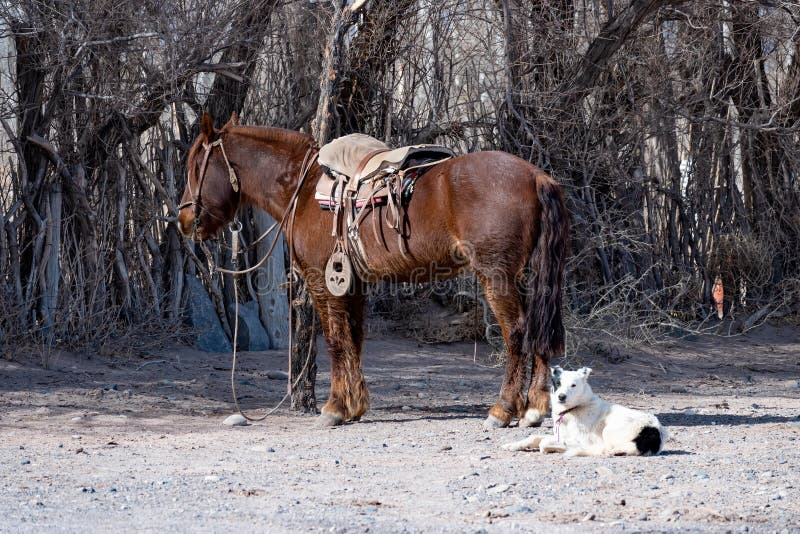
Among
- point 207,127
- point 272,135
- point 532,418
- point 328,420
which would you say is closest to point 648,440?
point 532,418

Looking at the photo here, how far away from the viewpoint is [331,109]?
7809 mm

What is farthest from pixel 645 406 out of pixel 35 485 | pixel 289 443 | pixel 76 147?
pixel 76 147

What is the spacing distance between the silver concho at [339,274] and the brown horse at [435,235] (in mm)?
107

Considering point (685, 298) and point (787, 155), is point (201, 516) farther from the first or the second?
point (787, 155)

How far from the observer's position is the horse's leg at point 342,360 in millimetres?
7027

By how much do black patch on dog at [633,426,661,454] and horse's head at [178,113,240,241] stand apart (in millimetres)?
3712

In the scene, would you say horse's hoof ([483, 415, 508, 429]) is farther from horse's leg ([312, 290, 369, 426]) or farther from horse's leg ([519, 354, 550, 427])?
horse's leg ([312, 290, 369, 426])

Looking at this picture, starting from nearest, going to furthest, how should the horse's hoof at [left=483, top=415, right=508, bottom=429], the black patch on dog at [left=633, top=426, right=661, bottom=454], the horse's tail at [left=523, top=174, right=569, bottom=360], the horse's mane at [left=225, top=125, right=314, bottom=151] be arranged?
1. the black patch on dog at [left=633, top=426, right=661, bottom=454]
2. the horse's tail at [left=523, top=174, right=569, bottom=360]
3. the horse's hoof at [left=483, top=415, right=508, bottom=429]
4. the horse's mane at [left=225, top=125, right=314, bottom=151]

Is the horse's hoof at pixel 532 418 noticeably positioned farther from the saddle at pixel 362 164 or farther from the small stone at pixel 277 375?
the small stone at pixel 277 375

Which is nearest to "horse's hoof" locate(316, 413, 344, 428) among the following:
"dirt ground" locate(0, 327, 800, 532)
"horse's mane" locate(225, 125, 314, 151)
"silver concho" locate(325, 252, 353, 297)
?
"dirt ground" locate(0, 327, 800, 532)

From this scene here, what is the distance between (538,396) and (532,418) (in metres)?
0.16

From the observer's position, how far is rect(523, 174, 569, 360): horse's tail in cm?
631

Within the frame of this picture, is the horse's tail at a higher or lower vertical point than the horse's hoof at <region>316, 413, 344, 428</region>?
higher

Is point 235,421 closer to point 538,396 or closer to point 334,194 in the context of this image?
point 334,194
